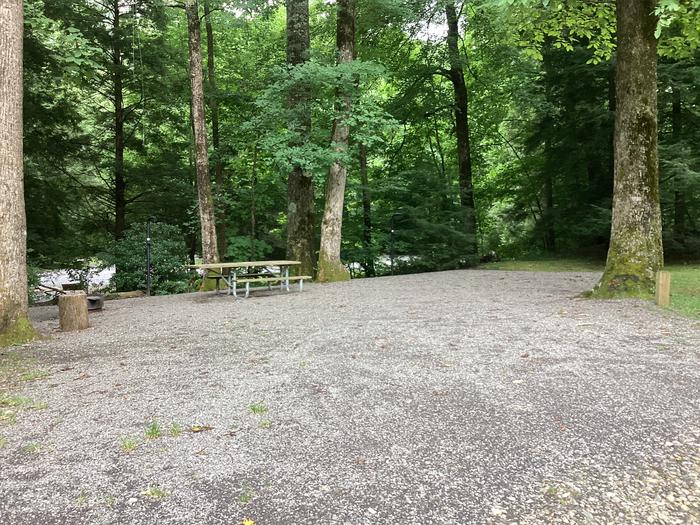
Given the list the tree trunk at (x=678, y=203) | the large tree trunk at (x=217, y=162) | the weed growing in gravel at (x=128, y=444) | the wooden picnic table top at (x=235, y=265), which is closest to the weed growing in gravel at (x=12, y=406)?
the weed growing in gravel at (x=128, y=444)

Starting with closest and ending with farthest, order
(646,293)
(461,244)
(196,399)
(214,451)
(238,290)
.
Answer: (214,451) → (196,399) → (646,293) → (238,290) → (461,244)

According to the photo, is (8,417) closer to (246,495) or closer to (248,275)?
(246,495)

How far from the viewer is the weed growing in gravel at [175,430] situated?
114 inches

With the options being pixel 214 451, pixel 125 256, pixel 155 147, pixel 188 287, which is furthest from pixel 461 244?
pixel 214 451

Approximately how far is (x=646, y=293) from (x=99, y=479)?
7.50 m

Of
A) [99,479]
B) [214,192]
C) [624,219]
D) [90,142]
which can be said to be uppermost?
[90,142]

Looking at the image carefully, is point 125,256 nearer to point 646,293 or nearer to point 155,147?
point 155,147

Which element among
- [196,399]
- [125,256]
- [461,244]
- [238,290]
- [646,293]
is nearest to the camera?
[196,399]

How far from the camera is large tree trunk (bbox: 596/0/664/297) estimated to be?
7332mm

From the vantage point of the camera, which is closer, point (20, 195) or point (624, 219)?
point (20, 195)

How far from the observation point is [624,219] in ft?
24.5

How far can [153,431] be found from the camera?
2914 millimetres

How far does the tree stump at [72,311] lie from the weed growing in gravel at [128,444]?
412 centimetres

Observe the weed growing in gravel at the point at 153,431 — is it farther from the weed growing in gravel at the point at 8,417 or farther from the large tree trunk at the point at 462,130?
the large tree trunk at the point at 462,130
